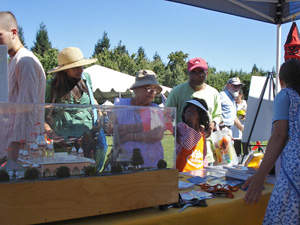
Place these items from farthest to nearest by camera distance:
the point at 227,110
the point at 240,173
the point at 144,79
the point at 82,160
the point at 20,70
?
1. the point at 227,110
2. the point at 144,79
3. the point at 240,173
4. the point at 20,70
5. the point at 82,160

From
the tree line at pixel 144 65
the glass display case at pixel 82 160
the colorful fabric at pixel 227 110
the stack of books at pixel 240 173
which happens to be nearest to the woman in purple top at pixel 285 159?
the stack of books at pixel 240 173

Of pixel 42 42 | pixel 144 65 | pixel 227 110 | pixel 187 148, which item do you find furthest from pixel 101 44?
pixel 187 148

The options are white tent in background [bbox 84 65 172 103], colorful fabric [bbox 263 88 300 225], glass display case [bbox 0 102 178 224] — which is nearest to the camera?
glass display case [bbox 0 102 178 224]

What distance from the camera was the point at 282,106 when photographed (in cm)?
169

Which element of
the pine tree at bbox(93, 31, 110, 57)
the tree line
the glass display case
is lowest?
the glass display case

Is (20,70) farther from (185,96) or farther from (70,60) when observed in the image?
(185,96)

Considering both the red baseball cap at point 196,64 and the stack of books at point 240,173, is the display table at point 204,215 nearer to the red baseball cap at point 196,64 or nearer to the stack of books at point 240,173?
the stack of books at point 240,173

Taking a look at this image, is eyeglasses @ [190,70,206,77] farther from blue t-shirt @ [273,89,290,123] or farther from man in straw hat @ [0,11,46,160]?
man in straw hat @ [0,11,46,160]

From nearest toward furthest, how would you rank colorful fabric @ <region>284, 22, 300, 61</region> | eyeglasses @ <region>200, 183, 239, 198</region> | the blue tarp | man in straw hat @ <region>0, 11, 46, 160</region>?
eyeglasses @ <region>200, 183, 239, 198</region>, man in straw hat @ <region>0, 11, 46, 160</region>, colorful fabric @ <region>284, 22, 300, 61</region>, the blue tarp

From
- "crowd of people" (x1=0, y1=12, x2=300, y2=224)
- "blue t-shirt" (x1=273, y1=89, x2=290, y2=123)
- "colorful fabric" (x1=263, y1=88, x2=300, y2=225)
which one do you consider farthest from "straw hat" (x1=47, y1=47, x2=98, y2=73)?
"colorful fabric" (x1=263, y1=88, x2=300, y2=225)

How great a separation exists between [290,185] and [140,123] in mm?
922

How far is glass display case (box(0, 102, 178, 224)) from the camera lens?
1.15 m

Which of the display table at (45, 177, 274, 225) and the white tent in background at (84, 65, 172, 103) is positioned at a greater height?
the white tent in background at (84, 65, 172, 103)

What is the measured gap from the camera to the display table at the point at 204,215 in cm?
128
